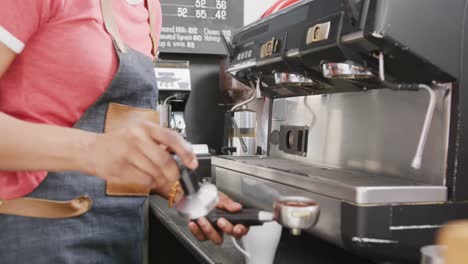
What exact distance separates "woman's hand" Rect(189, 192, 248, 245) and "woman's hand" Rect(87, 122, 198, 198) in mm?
248

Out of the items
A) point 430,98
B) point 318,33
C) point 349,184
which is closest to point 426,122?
point 430,98

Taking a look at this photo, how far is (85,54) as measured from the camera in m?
0.93

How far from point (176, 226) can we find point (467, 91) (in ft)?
2.59

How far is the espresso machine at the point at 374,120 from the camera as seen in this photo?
2.79 feet

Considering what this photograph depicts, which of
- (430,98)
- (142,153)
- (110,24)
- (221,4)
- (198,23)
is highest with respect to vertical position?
(221,4)

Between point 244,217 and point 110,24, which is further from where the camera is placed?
point 110,24

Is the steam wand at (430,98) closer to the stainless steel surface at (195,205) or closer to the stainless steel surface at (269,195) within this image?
the stainless steel surface at (269,195)

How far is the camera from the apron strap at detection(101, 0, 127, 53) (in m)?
0.99

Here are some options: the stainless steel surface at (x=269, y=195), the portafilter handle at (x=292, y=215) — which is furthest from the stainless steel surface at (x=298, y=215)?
the stainless steel surface at (x=269, y=195)

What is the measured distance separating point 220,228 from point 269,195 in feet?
0.84

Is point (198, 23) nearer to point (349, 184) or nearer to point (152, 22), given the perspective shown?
point (152, 22)

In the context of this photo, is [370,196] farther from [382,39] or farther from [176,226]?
[176,226]

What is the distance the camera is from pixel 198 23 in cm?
248

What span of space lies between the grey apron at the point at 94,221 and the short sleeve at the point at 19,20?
0.58 feet
